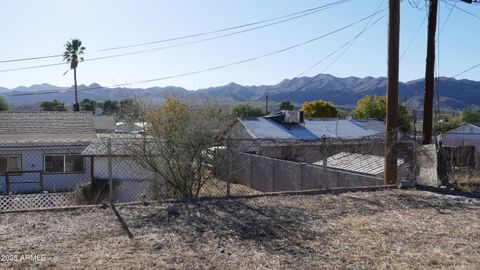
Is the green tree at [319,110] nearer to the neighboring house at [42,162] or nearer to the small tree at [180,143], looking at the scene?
the neighboring house at [42,162]

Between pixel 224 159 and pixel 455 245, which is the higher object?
pixel 224 159

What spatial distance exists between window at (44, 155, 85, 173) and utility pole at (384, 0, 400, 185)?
16753 millimetres

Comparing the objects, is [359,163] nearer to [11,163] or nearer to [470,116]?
[11,163]

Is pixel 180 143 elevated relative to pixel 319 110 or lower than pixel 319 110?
lower

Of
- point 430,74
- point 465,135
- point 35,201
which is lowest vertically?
point 465,135

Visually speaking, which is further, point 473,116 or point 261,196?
point 473,116

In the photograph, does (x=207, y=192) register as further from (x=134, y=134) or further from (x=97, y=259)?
(x=97, y=259)

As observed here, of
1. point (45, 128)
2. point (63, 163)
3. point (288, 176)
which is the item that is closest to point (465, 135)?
point (288, 176)

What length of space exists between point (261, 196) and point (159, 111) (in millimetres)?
2930

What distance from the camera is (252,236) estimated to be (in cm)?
734

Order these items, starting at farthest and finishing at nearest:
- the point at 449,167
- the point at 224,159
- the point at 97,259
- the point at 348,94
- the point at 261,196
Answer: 1. the point at 348,94
2. the point at 449,167
3. the point at 224,159
4. the point at 261,196
5. the point at 97,259

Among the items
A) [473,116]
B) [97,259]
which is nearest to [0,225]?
[97,259]

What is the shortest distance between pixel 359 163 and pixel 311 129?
17807 millimetres

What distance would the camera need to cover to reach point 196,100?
11633 millimetres
